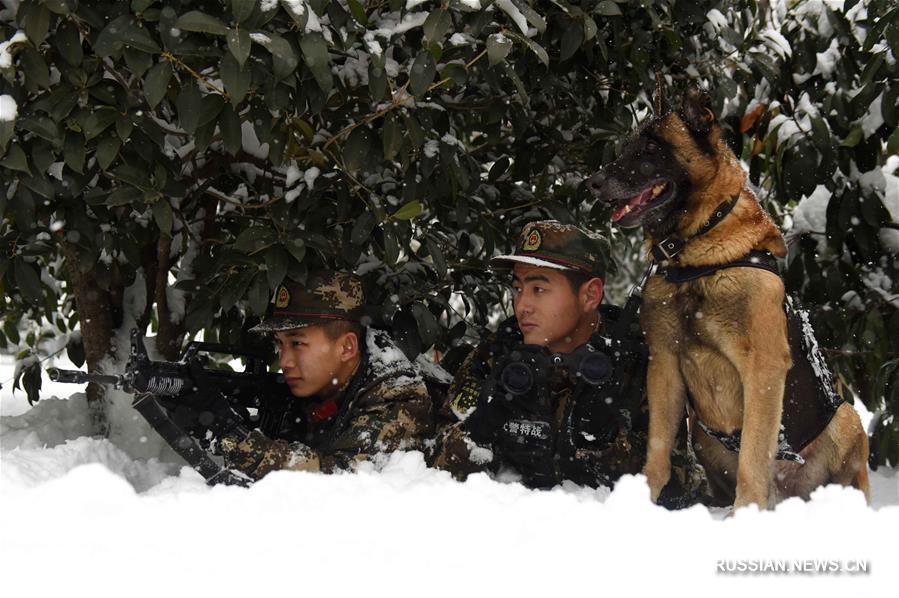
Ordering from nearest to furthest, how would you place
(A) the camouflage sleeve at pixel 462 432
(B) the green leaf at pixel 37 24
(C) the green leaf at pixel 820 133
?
(B) the green leaf at pixel 37 24, (A) the camouflage sleeve at pixel 462 432, (C) the green leaf at pixel 820 133

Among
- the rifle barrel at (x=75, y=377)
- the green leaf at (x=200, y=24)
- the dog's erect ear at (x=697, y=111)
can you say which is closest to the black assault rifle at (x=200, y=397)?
the rifle barrel at (x=75, y=377)

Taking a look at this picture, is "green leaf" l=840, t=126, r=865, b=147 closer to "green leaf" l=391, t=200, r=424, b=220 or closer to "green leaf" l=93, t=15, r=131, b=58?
"green leaf" l=391, t=200, r=424, b=220

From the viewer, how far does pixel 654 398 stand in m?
2.84

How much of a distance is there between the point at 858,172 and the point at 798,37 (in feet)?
2.48

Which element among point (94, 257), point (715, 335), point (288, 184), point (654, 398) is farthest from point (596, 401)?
A: point (94, 257)

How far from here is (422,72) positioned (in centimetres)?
270

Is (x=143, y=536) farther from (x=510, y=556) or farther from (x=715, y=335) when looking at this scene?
(x=715, y=335)

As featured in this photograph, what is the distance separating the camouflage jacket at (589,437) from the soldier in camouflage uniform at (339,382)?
201 millimetres

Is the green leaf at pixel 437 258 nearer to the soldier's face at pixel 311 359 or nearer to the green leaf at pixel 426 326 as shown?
the green leaf at pixel 426 326

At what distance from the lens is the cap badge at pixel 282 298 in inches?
139

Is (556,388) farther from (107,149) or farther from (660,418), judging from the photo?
(107,149)

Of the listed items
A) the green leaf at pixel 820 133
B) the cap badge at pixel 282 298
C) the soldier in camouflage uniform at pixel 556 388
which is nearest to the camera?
the soldier in camouflage uniform at pixel 556 388

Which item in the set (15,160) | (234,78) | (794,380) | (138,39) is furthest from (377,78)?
(794,380)

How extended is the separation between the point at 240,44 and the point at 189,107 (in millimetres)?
403
